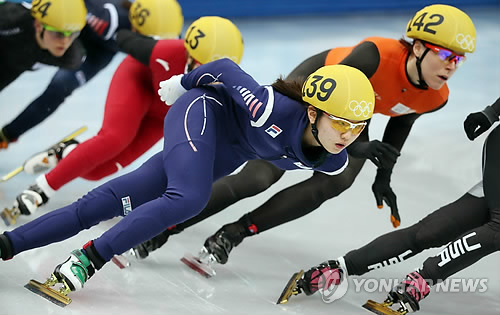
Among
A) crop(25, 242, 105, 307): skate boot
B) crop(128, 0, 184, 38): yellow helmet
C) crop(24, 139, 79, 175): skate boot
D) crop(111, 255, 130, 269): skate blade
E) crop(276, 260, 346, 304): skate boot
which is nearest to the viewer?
crop(25, 242, 105, 307): skate boot

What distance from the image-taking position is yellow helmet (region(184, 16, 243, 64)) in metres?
4.16

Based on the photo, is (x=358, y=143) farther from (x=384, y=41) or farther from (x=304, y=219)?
(x=304, y=219)

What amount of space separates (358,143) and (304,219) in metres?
1.22

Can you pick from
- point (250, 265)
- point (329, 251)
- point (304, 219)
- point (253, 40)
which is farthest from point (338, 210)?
point (253, 40)

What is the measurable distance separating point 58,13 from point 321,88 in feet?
6.40

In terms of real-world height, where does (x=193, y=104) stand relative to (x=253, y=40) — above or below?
above

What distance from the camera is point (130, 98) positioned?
455 cm

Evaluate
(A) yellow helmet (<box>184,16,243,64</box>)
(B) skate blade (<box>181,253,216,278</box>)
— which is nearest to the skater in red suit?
(A) yellow helmet (<box>184,16,243,64</box>)

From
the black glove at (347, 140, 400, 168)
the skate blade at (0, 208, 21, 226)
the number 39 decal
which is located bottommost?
the skate blade at (0, 208, 21, 226)

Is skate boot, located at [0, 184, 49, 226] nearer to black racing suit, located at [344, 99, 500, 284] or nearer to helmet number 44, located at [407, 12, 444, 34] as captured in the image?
black racing suit, located at [344, 99, 500, 284]

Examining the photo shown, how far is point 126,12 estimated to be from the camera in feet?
16.8

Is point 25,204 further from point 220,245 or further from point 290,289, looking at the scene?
point 290,289

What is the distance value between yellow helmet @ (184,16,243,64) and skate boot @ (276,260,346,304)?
48.5 inches

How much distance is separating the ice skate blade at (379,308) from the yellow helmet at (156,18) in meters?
2.17
